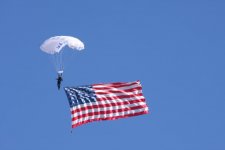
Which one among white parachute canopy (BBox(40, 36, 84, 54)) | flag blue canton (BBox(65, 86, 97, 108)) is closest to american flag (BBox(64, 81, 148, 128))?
flag blue canton (BBox(65, 86, 97, 108))

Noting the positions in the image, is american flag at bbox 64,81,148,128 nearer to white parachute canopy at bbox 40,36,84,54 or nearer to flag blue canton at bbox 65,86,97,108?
flag blue canton at bbox 65,86,97,108

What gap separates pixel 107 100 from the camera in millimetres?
83312

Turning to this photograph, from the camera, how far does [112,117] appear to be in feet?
270

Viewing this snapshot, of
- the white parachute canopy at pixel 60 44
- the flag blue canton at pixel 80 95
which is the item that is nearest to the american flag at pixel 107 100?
the flag blue canton at pixel 80 95

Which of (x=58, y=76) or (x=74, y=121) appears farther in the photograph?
(x=58, y=76)

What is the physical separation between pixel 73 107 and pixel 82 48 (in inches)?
250

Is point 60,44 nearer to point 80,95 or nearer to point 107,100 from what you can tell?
point 80,95

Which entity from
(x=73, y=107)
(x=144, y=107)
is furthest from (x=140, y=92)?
(x=73, y=107)

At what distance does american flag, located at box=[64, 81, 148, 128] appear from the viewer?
81.4 m

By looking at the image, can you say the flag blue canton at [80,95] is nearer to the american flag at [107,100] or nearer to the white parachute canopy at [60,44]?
the american flag at [107,100]

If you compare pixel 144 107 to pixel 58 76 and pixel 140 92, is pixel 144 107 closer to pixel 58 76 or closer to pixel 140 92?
pixel 140 92

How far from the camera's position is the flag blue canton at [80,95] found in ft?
267

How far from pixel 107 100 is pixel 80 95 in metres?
2.67

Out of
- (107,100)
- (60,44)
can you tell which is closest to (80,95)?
(107,100)
